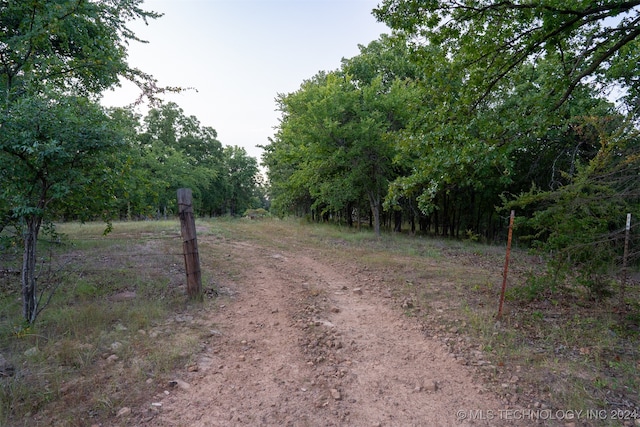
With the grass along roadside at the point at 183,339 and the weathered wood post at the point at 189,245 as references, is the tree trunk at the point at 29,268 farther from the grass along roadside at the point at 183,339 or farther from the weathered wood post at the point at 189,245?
the weathered wood post at the point at 189,245

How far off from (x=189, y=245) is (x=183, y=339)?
1.79 metres

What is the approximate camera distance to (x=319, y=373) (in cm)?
344

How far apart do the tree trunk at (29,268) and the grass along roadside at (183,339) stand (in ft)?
0.64

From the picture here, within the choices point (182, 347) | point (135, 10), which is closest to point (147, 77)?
point (135, 10)

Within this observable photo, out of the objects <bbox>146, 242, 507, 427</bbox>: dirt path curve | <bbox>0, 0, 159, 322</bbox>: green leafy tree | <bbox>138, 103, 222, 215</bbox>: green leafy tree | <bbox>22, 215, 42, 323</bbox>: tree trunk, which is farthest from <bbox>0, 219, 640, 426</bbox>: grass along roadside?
Result: <bbox>138, 103, 222, 215</bbox>: green leafy tree

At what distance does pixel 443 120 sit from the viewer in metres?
5.71

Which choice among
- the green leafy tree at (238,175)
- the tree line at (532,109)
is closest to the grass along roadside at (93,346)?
the tree line at (532,109)

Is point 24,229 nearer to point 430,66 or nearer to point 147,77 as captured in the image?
point 147,77

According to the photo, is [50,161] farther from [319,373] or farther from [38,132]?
[319,373]

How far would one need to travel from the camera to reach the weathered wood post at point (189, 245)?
542 cm

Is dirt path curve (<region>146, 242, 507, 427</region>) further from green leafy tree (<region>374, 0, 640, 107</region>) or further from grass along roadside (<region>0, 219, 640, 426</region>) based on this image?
green leafy tree (<region>374, 0, 640, 107</region>)

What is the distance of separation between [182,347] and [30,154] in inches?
111

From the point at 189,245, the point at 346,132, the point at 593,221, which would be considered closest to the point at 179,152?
the point at 346,132

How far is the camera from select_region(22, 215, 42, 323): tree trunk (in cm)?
402
